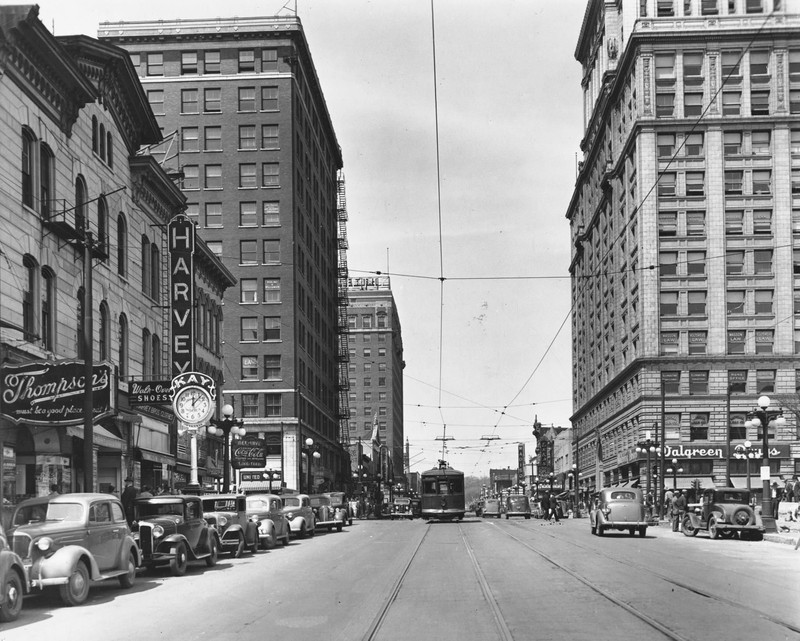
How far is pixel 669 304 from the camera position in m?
77.6

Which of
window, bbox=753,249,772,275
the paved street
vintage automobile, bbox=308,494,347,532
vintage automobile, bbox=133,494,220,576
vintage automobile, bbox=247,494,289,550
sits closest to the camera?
the paved street

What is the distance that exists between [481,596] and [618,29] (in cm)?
8547

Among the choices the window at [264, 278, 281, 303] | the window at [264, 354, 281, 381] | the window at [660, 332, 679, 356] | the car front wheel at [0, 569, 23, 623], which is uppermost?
the window at [264, 278, 281, 303]

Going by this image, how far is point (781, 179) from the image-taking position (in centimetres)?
Answer: 7638

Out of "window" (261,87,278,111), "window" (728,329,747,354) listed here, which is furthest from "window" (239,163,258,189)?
"window" (728,329,747,354)

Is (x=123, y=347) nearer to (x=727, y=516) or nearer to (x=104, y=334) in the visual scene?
(x=104, y=334)

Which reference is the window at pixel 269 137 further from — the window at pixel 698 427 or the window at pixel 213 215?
the window at pixel 698 427

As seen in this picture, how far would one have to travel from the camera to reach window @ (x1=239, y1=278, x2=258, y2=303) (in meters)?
77.1

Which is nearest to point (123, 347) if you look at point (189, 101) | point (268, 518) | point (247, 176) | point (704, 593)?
point (268, 518)

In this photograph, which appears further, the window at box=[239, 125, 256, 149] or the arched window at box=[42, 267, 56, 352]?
the window at box=[239, 125, 256, 149]

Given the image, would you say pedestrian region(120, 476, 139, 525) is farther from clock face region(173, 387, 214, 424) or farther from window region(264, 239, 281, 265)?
window region(264, 239, 281, 265)

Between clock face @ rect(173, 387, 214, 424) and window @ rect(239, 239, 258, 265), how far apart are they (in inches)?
1793

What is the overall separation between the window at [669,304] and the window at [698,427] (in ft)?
26.0

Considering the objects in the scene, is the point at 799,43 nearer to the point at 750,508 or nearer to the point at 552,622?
the point at 750,508
